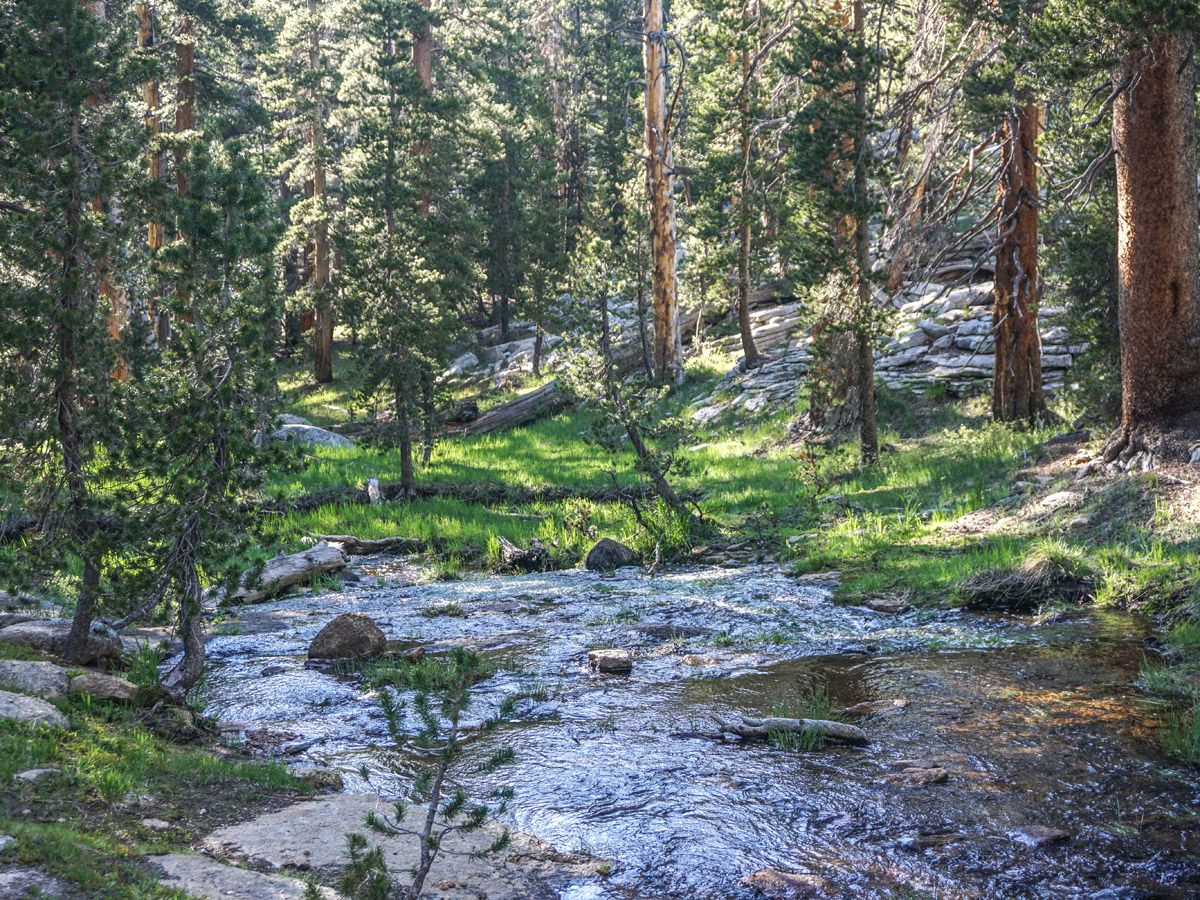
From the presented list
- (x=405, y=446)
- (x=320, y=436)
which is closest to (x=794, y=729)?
(x=405, y=446)

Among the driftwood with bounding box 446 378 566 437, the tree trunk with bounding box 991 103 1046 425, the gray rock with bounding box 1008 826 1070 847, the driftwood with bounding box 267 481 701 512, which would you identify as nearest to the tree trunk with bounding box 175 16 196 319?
the driftwood with bounding box 446 378 566 437

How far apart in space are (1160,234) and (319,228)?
90.7 feet

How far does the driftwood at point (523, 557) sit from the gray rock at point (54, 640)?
559 centimetres

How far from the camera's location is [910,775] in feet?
17.0

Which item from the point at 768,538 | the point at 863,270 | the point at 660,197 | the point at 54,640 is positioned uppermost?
the point at 660,197

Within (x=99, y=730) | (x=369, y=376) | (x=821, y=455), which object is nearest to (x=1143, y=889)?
(x=99, y=730)

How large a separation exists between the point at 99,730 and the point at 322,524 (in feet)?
30.1

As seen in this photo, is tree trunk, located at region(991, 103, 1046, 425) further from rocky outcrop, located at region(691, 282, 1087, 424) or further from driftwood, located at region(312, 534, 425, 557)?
driftwood, located at region(312, 534, 425, 557)

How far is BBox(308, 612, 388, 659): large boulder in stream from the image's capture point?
7.91 meters

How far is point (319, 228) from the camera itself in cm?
3234

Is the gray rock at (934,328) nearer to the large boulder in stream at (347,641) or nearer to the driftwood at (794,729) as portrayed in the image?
the large boulder in stream at (347,641)

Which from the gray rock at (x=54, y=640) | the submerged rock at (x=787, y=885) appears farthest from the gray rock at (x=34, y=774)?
the submerged rock at (x=787, y=885)

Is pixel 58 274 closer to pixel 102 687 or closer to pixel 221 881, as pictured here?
pixel 102 687

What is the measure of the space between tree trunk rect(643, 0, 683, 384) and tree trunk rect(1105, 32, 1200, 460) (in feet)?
50.9
